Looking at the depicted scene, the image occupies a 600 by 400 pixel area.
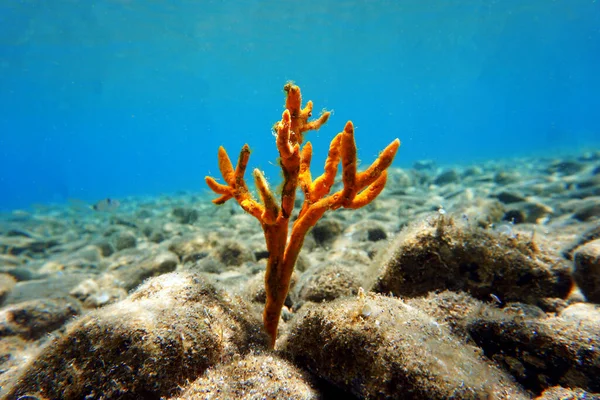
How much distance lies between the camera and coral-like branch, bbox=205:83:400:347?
2.03 m

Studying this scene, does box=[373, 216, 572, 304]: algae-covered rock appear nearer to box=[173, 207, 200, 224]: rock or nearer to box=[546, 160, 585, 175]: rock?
box=[173, 207, 200, 224]: rock

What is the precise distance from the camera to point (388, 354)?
69.7 inches

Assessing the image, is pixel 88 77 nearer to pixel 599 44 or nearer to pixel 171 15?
pixel 171 15

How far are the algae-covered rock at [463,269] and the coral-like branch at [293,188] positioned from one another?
3.42ft

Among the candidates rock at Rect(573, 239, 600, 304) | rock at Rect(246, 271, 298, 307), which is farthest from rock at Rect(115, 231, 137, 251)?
rock at Rect(573, 239, 600, 304)

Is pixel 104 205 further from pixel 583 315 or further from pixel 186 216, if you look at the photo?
pixel 583 315

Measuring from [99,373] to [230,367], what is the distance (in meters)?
0.73

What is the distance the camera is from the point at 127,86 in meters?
55.1

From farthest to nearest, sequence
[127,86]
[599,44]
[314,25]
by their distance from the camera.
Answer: [599,44] < [127,86] < [314,25]

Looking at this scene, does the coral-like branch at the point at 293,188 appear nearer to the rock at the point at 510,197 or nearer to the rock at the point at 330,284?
the rock at the point at 330,284

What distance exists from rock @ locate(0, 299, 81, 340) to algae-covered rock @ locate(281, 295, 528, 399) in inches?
140

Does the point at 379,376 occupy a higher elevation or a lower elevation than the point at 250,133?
lower

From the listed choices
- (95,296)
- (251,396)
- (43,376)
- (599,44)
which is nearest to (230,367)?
(251,396)

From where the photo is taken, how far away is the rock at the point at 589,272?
119 inches
